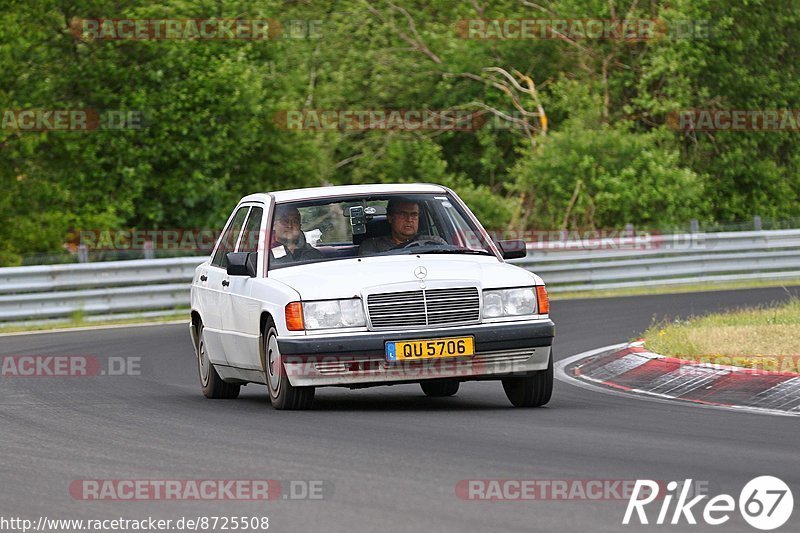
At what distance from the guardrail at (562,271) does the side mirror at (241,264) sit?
11865 millimetres

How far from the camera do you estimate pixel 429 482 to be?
7.79 m

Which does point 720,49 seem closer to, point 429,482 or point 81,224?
point 81,224

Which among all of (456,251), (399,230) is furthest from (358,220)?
(456,251)

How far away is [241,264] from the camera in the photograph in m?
12.0

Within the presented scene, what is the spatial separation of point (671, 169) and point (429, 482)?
92.3 feet

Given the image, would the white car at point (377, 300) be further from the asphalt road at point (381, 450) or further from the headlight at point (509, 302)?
the asphalt road at point (381, 450)

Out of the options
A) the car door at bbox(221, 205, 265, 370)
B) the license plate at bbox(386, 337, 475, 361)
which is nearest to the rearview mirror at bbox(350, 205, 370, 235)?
the car door at bbox(221, 205, 265, 370)

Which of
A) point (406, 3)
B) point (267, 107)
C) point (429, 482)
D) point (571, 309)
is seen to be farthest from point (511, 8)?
point (429, 482)

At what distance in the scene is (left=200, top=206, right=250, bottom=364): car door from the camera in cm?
1287

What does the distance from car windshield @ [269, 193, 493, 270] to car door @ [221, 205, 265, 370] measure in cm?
22

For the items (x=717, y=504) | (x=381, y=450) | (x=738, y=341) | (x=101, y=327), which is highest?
(x=717, y=504)

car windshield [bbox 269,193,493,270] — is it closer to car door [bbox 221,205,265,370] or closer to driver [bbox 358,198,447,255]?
driver [bbox 358,198,447,255]

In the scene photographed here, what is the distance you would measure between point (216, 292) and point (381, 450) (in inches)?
169

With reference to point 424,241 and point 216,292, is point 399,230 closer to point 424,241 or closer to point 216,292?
point 424,241
